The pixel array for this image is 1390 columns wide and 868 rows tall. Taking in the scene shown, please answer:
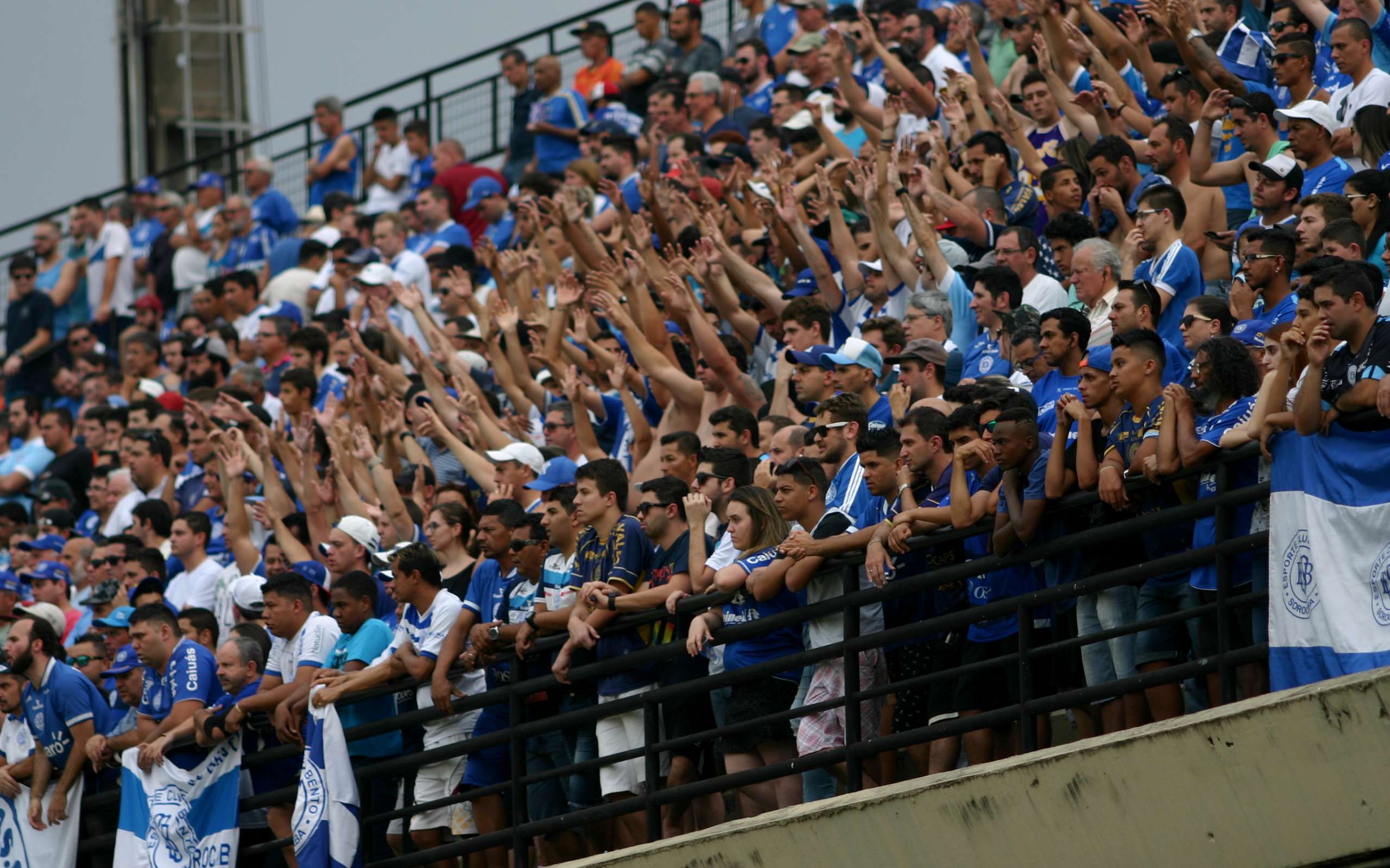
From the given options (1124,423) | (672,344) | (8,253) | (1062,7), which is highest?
(8,253)

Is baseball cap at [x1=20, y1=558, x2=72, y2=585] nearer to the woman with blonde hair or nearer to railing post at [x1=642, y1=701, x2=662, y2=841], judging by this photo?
railing post at [x1=642, y1=701, x2=662, y2=841]

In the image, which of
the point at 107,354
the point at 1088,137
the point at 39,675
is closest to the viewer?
the point at 39,675

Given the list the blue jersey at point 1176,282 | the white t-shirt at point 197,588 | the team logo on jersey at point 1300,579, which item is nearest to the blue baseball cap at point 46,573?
the white t-shirt at point 197,588

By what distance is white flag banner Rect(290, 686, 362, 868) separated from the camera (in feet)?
30.9

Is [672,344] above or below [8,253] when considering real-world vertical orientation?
below

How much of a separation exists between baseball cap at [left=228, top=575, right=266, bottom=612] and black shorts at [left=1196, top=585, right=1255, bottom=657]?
5.81 m

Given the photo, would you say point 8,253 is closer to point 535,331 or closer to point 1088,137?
point 535,331

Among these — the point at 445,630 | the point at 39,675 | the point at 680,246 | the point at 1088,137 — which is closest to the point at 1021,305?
the point at 1088,137

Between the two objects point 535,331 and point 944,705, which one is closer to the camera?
point 944,705

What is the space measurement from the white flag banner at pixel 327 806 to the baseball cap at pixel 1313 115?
17.1 ft

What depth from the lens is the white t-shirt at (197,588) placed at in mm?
12539

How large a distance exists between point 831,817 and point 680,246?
22.0 feet

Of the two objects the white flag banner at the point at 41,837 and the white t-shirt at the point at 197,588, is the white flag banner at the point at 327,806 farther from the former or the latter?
the white t-shirt at the point at 197,588

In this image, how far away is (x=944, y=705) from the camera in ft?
25.6
